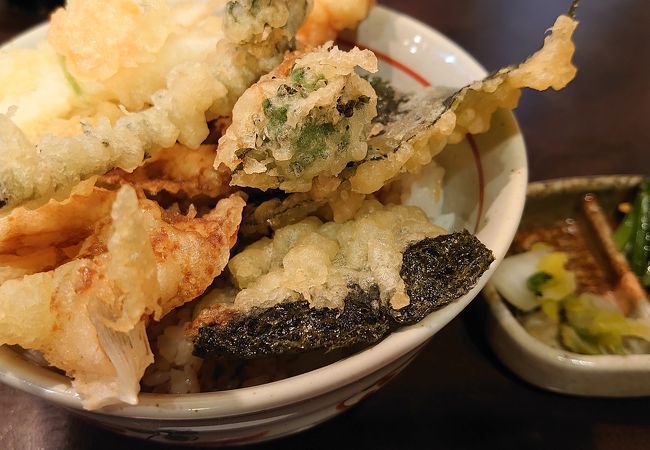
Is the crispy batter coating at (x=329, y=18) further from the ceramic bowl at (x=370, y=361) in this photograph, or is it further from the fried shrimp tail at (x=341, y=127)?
the fried shrimp tail at (x=341, y=127)

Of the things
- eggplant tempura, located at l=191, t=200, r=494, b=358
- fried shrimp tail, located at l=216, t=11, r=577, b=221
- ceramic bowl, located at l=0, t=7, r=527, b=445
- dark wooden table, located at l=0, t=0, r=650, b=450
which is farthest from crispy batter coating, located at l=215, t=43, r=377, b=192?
dark wooden table, located at l=0, t=0, r=650, b=450

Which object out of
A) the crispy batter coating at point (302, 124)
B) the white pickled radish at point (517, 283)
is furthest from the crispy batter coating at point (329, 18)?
the white pickled radish at point (517, 283)

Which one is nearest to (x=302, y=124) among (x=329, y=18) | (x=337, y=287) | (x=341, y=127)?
(x=341, y=127)

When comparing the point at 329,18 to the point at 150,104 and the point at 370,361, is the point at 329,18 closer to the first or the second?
the point at 150,104

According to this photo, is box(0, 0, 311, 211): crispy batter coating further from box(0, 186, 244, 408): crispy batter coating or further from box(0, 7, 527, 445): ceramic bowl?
box(0, 7, 527, 445): ceramic bowl

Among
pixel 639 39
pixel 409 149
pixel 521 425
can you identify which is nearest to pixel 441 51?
pixel 409 149
